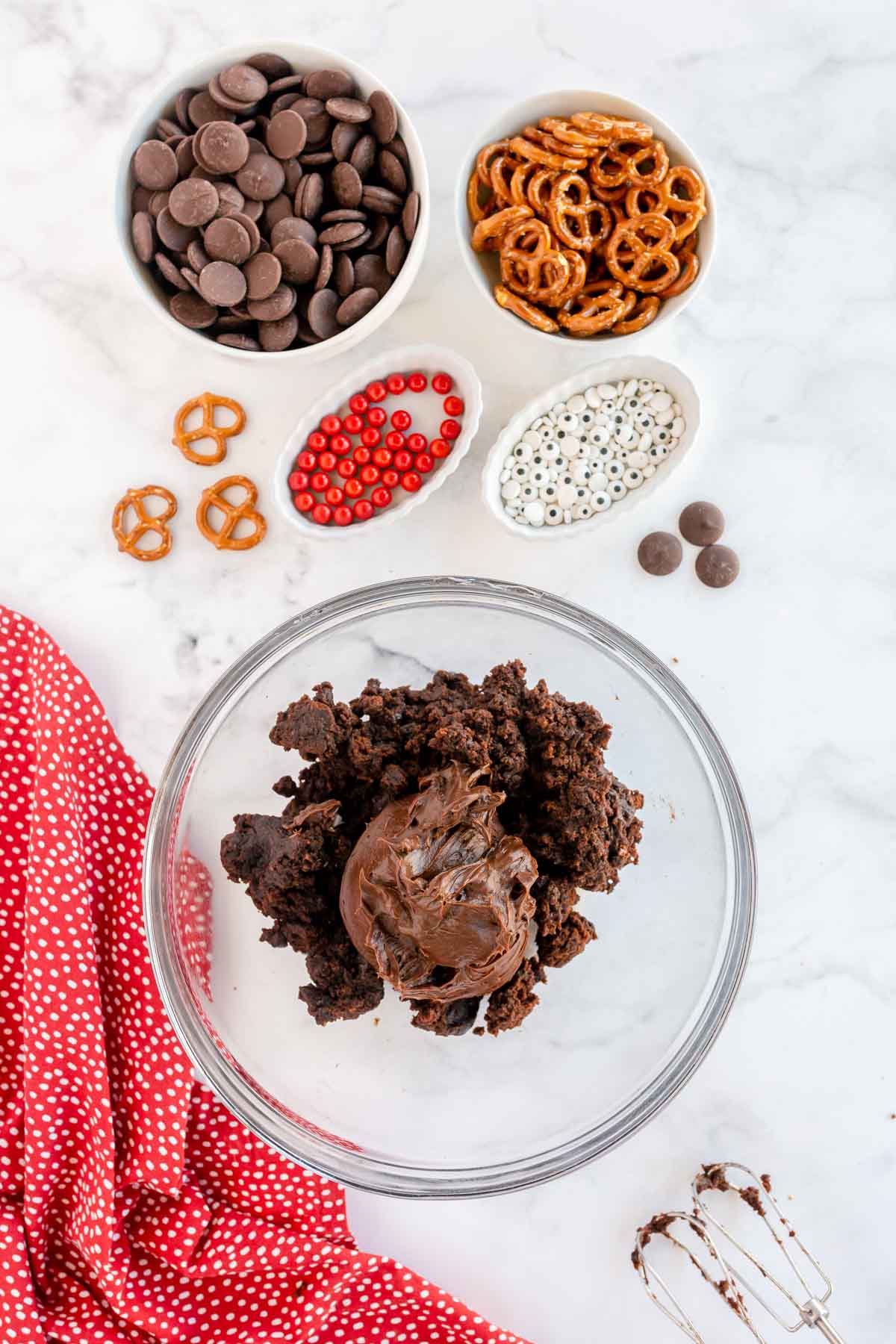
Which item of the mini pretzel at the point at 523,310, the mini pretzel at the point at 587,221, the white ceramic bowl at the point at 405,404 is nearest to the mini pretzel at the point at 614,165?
the mini pretzel at the point at 587,221

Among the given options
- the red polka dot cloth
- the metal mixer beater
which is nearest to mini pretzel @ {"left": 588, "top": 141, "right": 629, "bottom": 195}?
the red polka dot cloth

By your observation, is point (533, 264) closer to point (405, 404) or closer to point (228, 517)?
point (405, 404)

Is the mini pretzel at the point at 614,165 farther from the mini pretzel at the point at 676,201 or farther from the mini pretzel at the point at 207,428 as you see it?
the mini pretzel at the point at 207,428

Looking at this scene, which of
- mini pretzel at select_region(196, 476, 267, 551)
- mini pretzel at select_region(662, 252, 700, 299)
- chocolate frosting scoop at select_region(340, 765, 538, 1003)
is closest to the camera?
chocolate frosting scoop at select_region(340, 765, 538, 1003)

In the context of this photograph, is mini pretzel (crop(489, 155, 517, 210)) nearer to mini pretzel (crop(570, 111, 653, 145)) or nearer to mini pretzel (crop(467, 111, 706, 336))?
mini pretzel (crop(467, 111, 706, 336))

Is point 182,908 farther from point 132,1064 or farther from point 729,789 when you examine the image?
point 729,789

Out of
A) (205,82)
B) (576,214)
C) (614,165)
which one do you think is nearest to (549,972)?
(576,214)
